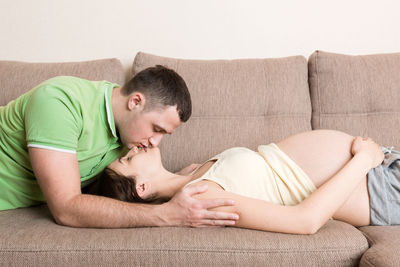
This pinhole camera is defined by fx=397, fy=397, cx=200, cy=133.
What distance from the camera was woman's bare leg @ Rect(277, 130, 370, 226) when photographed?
4.70 feet

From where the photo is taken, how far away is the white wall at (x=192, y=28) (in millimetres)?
2291

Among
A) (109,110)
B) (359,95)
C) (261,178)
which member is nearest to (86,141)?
(109,110)

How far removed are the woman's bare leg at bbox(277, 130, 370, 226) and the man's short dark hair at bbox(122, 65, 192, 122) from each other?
45 centimetres

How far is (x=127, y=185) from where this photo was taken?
1453 millimetres

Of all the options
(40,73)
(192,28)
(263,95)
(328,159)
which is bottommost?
(328,159)

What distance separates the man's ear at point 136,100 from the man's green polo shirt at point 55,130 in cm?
8

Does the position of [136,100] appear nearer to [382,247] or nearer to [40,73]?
[40,73]

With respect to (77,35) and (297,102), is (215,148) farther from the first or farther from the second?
(77,35)

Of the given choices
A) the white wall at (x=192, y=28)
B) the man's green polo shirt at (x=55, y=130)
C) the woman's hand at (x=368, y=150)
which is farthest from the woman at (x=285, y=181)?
the white wall at (x=192, y=28)

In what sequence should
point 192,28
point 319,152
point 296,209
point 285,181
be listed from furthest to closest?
point 192,28, point 319,152, point 285,181, point 296,209

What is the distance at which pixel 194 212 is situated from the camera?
1.27m

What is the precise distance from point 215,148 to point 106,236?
80 cm

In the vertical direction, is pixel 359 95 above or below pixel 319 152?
above

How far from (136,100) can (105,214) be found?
440mm
